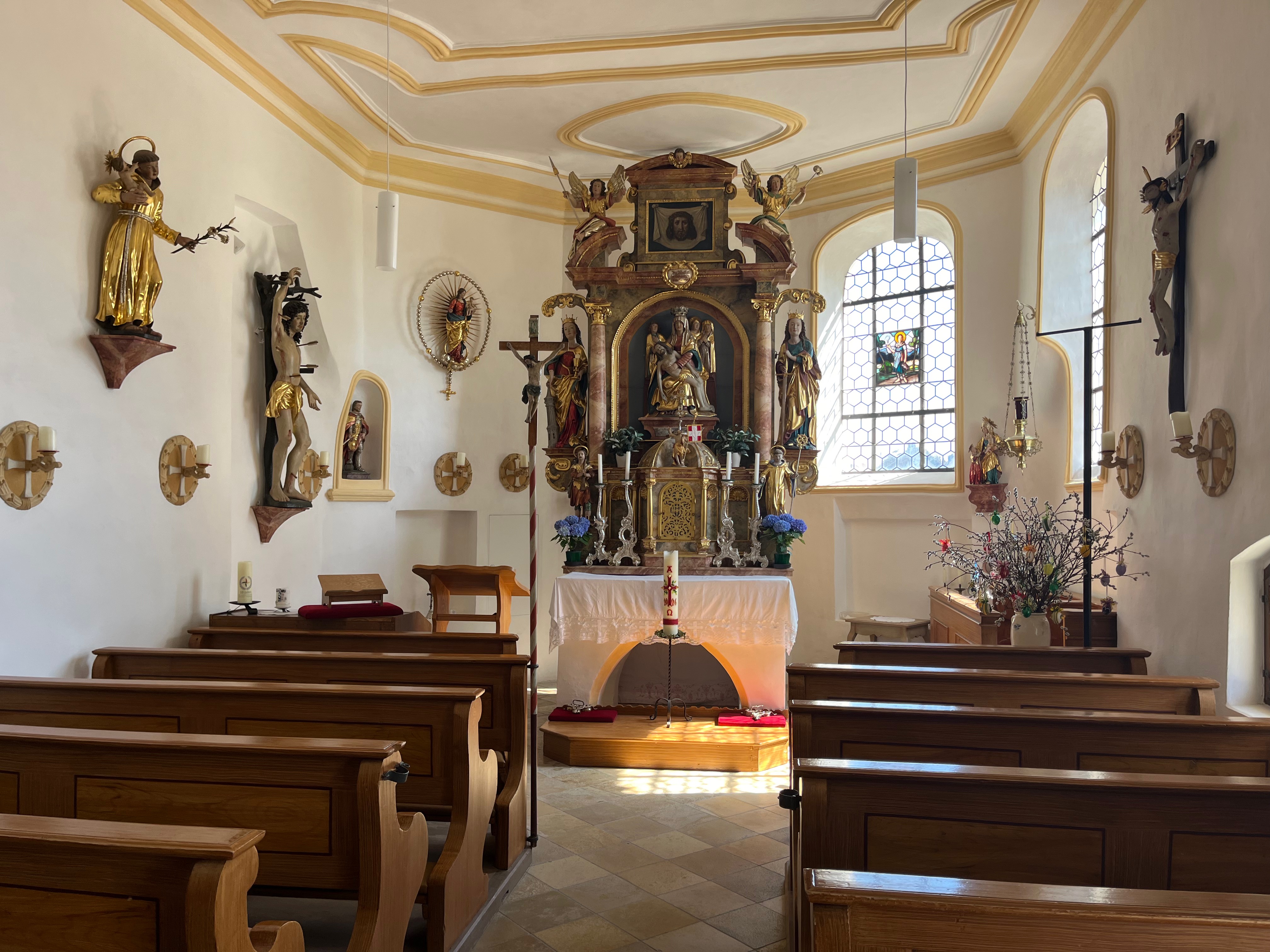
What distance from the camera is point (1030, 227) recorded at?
9.02 m

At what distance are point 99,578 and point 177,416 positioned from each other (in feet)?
4.29

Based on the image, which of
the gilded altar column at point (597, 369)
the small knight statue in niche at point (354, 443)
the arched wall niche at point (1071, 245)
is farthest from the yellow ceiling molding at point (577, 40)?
the small knight statue in niche at point (354, 443)

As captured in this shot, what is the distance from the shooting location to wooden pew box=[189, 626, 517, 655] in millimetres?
5367

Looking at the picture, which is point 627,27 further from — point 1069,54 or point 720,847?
point 720,847

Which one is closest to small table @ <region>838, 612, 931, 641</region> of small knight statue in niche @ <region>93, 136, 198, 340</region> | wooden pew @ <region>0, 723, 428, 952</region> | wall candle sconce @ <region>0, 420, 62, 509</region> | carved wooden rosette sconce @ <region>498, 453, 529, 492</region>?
carved wooden rosette sconce @ <region>498, 453, 529, 492</region>

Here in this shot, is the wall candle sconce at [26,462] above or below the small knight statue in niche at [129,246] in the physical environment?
below

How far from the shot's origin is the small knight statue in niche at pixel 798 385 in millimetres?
8680

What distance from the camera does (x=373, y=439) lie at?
32.2 feet

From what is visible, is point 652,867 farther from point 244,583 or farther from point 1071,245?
point 1071,245

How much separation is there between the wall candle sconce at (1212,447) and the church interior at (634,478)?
3 cm

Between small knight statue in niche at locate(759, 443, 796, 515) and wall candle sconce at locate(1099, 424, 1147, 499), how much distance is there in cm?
268

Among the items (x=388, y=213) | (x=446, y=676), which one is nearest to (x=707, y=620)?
(x=446, y=676)

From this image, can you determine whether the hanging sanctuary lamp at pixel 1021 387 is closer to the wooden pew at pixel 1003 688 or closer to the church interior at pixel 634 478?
the church interior at pixel 634 478

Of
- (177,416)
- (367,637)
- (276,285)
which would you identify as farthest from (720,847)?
(276,285)
